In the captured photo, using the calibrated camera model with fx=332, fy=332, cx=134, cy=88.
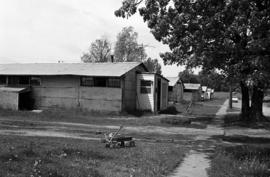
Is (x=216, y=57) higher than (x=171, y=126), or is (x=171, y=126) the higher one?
(x=216, y=57)

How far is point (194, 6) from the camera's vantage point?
11562 millimetres

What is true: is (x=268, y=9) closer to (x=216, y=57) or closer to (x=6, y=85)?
(x=216, y=57)

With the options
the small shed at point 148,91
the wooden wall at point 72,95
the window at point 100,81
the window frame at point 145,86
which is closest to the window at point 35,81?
the wooden wall at point 72,95

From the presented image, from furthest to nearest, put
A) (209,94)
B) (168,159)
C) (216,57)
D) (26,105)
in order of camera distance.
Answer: (209,94) < (26,105) < (216,57) < (168,159)

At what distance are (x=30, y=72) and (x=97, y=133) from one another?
17.1 metres

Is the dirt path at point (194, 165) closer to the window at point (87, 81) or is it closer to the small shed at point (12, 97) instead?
the window at point (87, 81)

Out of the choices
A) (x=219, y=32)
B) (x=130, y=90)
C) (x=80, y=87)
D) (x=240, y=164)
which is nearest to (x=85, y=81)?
(x=80, y=87)

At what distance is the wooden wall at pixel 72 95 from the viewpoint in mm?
26969

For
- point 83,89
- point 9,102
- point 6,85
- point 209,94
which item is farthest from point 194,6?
point 209,94

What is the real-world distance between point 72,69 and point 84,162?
22.6 meters

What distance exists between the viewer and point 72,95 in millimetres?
28250

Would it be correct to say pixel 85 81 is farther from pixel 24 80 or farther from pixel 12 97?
pixel 24 80

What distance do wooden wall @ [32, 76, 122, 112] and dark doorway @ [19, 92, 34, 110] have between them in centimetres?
46

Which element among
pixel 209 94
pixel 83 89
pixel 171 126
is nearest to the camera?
pixel 171 126
